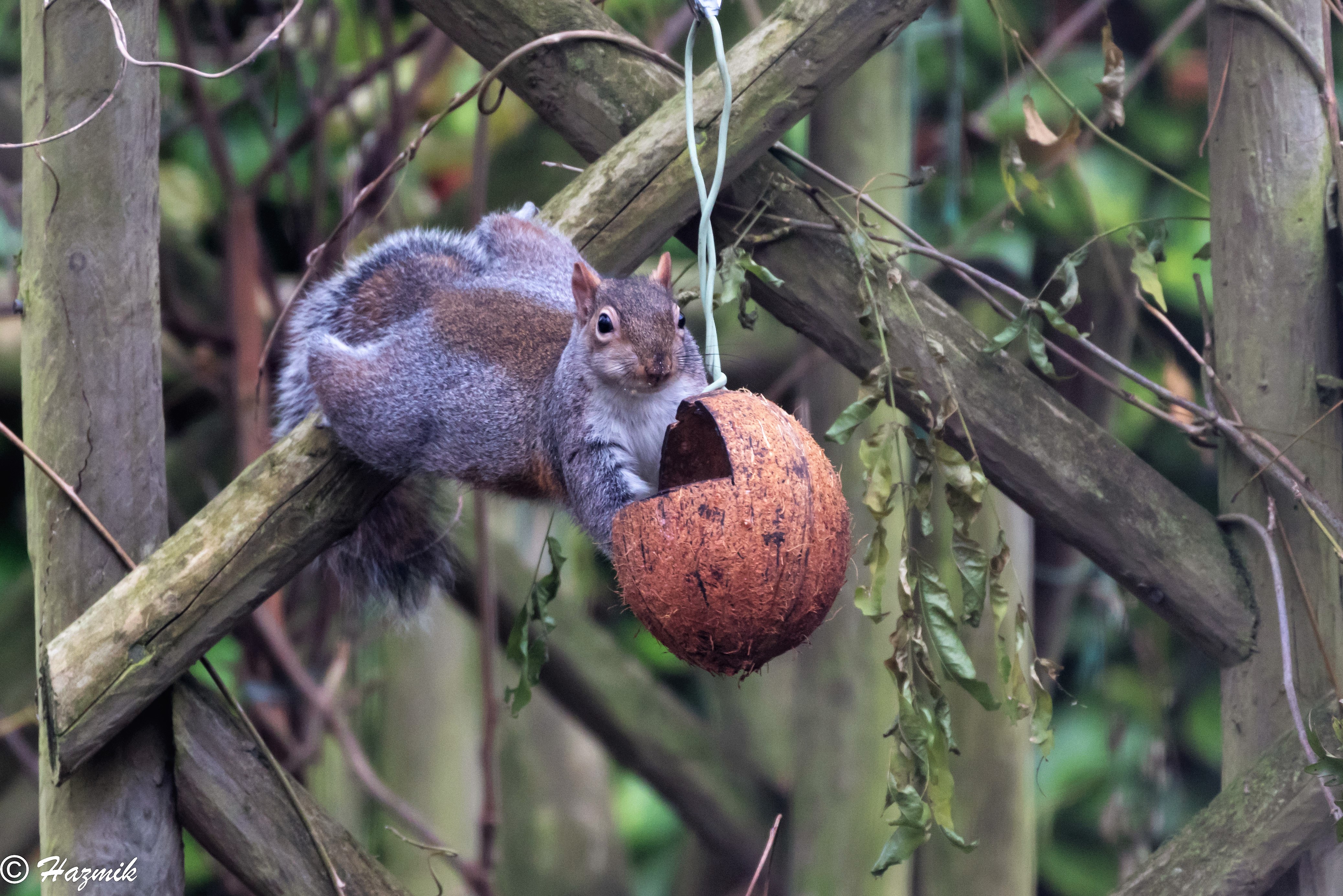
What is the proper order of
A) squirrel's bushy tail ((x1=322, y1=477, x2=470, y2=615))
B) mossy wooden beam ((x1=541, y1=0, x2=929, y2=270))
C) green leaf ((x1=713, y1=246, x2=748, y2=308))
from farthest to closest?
squirrel's bushy tail ((x1=322, y1=477, x2=470, y2=615)) < mossy wooden beam ((x1=541, y1=0, x2=929, y2=270)) < green leaf ((x1=713, y1=246, x2=748, y2=308))

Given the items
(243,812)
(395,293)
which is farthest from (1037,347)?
(243,812)

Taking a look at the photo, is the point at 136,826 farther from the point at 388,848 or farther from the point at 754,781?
the point at 388,848

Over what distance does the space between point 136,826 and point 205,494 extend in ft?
4.29

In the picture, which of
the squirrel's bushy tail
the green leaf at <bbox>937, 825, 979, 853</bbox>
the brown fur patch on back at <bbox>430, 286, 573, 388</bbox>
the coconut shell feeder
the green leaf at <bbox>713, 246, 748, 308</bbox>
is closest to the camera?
the coconut shell feeder

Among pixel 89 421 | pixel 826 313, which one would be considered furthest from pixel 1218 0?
pixel 89 421

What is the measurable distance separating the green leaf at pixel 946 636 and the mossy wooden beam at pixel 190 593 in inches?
24.1

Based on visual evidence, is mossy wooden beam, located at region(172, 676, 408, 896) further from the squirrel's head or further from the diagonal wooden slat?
the squirrel's head

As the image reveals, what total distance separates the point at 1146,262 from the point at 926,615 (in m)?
0.55

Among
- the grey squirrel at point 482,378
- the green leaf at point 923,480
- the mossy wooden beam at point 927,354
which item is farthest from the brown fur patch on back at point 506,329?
the green leaf at point 923,480

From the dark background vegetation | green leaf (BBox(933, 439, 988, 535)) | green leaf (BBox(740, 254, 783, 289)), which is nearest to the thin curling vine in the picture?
green leaf (BBox(933, 439, 988, 535))

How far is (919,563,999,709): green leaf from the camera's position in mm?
1087

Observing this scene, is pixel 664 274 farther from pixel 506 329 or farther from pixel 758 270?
pixel 506 329

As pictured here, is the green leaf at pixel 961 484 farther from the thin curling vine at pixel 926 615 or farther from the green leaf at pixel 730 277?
the green leaf at pixel 730 277

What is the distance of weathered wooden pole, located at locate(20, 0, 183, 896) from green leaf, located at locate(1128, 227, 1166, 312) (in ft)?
3.60
